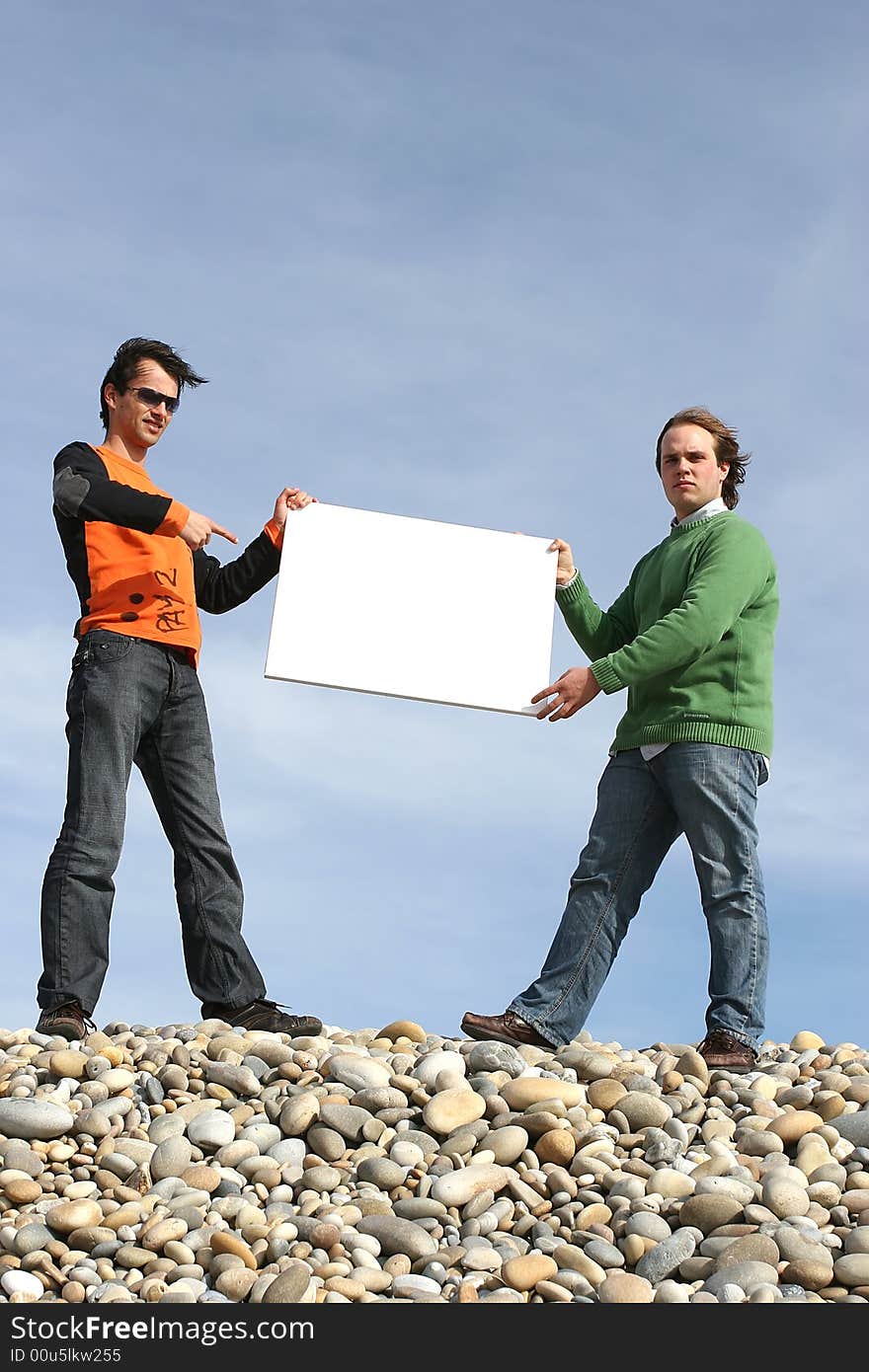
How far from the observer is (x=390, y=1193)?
4.23m

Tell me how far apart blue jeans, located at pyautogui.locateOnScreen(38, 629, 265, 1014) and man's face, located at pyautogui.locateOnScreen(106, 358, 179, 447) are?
0.81 m

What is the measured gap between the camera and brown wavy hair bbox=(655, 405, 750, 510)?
538 cm

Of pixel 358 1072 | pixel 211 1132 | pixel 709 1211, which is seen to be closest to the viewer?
pixel 709 1211

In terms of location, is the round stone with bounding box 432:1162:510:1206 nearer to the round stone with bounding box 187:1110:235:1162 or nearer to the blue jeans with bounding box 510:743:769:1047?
the round stone with bounding box 187:1110:235:1162

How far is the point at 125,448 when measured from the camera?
5.58m

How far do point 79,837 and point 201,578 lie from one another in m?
1.11

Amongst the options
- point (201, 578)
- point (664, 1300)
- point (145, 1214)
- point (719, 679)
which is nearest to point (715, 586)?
point (719, 679)

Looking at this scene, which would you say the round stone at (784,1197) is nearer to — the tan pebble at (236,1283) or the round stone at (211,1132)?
the tan pebble at (236,1283)

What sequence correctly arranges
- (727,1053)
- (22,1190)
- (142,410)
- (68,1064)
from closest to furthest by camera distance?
(22,1190) < (68,1064) < (727,1053) < (142,410)

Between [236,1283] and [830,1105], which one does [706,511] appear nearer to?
[830,1105]

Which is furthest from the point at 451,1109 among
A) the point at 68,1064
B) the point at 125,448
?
the point at 125,448

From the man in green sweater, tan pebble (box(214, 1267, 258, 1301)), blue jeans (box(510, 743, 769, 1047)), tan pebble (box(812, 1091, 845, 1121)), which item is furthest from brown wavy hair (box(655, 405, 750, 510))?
tan pebble (box(214, 1267, 258, 1301))

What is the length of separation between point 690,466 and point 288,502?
1.47 meters

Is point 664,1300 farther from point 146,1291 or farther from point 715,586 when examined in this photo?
point 715,586
